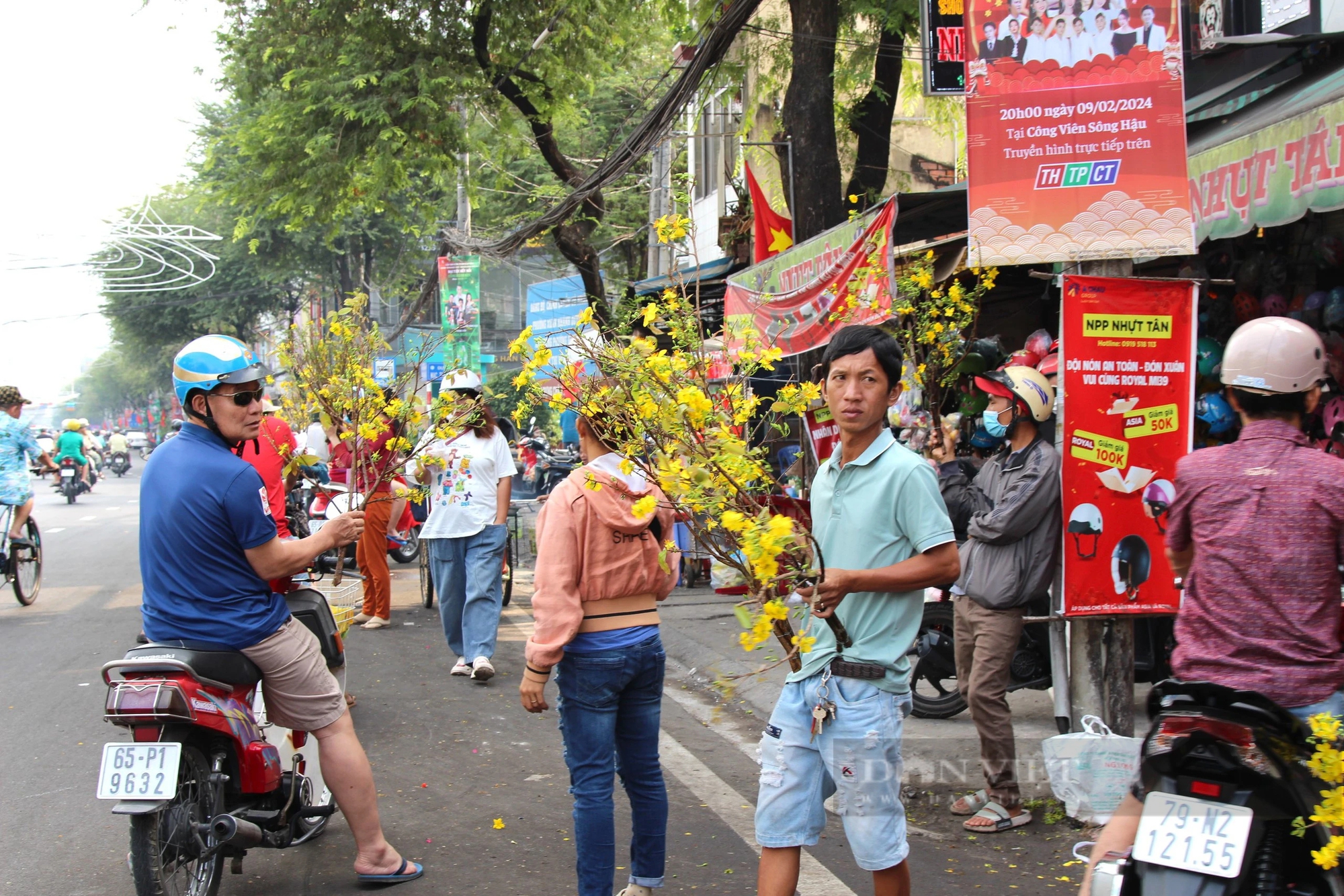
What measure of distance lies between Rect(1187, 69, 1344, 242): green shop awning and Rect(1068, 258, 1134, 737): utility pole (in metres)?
0.88

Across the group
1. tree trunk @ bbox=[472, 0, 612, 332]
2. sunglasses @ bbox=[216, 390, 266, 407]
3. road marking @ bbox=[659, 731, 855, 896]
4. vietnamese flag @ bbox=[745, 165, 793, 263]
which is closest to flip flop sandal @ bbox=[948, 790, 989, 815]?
road marking @ bbox=[659, 731, 855, 896]

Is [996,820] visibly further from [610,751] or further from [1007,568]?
[610,751]

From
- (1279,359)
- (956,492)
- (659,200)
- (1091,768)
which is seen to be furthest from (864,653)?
(659,200)

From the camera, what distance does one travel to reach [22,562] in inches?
427

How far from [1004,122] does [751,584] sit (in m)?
2.81

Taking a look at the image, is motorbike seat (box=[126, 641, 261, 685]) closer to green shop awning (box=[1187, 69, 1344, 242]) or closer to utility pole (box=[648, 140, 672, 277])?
green shop awning (box=[1187, 69, 1344, 242])

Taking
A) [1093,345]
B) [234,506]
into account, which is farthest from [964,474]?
[234,506]

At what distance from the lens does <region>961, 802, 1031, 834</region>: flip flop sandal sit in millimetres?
4766

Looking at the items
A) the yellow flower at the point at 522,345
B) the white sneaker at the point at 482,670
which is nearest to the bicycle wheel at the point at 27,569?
the white sneaker at the point at 482,670

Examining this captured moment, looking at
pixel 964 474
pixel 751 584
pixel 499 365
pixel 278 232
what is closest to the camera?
pixel 751 584

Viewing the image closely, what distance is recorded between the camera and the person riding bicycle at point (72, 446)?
2461cm

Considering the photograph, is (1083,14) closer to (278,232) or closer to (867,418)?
(867,418)

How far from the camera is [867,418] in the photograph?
315 centimetres

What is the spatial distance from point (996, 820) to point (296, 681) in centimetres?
290
